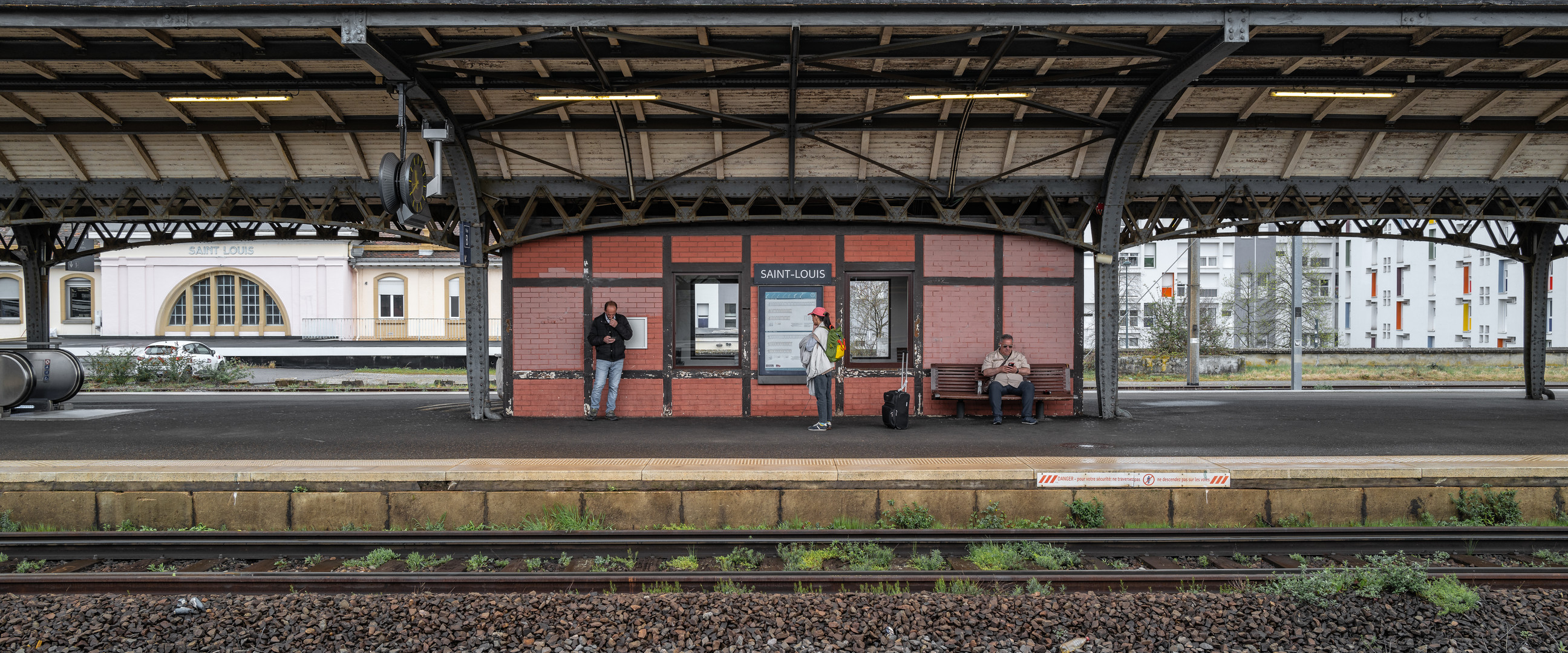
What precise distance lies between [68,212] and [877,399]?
1260 cm

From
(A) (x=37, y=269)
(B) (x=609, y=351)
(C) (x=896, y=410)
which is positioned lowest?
(C) (x=896, y=410)

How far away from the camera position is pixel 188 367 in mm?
20047

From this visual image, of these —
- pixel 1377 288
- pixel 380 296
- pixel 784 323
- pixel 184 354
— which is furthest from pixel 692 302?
pixel 1377 288

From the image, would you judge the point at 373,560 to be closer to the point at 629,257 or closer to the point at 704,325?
the point at 629,257

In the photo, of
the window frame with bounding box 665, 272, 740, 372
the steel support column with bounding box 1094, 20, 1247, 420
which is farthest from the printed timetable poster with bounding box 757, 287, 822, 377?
the steel support column with bounding box 1094, 20, 1247, 420

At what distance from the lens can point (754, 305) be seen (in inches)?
456

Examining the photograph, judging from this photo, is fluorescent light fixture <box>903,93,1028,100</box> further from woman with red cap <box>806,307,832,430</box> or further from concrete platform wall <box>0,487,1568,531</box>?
concrete platform wall <box>0,487,1568,531</box>

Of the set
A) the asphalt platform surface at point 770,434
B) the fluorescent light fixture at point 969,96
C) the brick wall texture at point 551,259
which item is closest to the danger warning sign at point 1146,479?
the asphalt platform surface at point 770,434

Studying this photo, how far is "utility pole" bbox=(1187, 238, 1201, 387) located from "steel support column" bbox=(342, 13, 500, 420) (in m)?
16.8

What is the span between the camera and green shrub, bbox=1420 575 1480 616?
4738 mm

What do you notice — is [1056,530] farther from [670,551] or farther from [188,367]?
[188,367]

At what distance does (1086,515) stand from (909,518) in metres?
1.62

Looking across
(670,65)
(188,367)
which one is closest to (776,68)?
(670,65)

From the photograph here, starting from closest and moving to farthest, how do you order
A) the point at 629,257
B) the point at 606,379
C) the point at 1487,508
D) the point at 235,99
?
the point at 1487,508 < the point at 235,99 < the point at 606,379 < the point at 629,257
